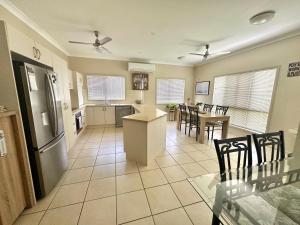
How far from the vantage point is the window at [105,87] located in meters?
5.18

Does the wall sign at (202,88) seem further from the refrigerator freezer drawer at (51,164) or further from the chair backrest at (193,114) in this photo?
the refrigerator freezer drawer at (51,164)

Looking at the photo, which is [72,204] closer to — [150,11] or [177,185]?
[177,185]

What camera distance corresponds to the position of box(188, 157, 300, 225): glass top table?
98 centimetres

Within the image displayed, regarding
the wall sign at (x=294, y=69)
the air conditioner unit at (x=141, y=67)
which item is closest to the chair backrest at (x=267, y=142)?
the wall sign at (x=294, y=69)

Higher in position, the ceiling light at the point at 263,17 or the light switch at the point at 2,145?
the ceiling light at the point at 263,17

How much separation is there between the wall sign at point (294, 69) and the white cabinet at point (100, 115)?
506cm

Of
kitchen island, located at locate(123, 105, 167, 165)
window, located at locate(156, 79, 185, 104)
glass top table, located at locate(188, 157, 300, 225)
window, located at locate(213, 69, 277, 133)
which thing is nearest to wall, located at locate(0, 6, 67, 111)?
kitchen island, located at locate(123, 105, 167, 165)

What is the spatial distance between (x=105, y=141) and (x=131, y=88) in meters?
2.73

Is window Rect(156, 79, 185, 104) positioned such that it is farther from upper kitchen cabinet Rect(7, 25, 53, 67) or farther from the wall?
the wall

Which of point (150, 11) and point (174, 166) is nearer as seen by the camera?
point (150, 11)

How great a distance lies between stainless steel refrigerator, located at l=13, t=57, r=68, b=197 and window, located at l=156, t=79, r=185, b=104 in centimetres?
461

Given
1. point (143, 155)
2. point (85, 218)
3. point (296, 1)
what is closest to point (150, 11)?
point (296, 1)

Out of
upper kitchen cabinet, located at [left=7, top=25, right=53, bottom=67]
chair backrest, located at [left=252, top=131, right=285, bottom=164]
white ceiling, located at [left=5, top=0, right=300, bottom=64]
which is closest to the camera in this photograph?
upper kitchen cabinet, located at [left=7, top=25, right=53, bottom=67]

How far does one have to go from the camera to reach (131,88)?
5621 millimetres
